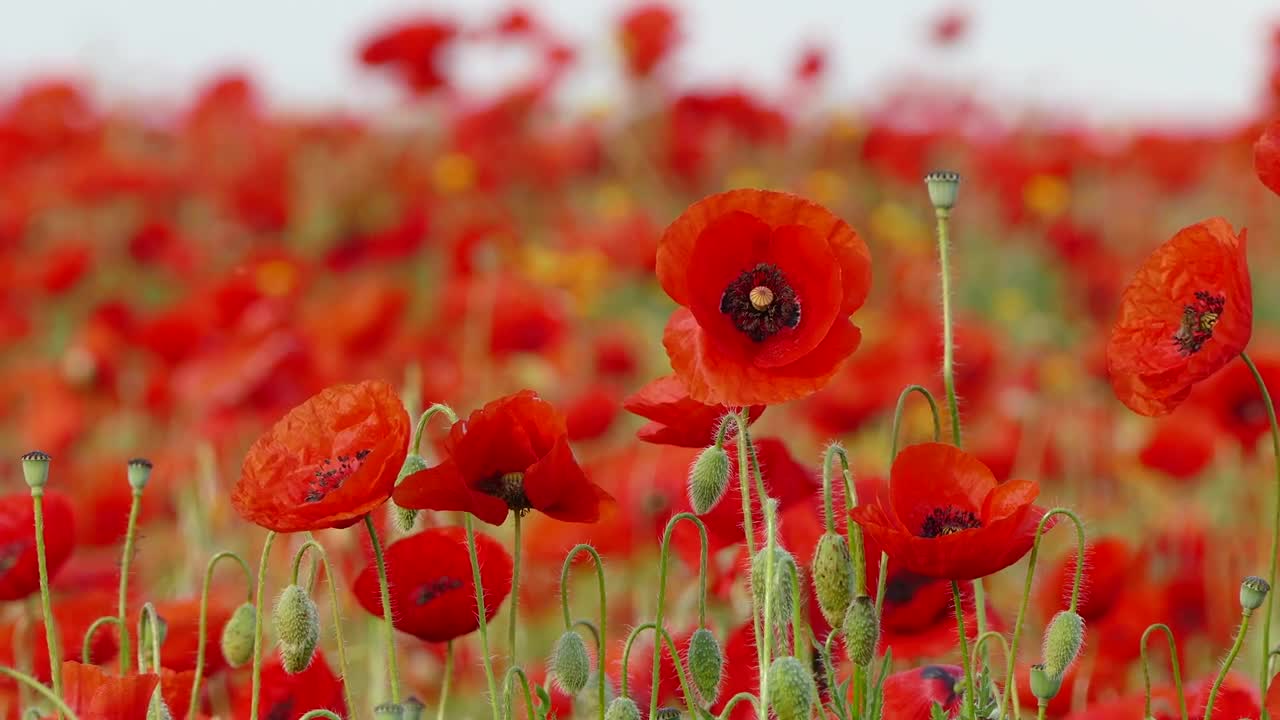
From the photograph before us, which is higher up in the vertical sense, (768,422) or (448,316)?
(448,316)

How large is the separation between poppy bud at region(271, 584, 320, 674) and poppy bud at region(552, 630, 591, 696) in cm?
24

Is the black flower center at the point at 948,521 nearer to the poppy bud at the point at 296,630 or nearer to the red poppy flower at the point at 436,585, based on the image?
the red poppy flower at the point at 436,585

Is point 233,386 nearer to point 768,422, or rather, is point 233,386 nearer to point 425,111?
point 768,422

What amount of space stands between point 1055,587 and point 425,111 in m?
6.42

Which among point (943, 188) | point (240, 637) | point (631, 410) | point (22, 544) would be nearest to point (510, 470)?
point (631, 410)

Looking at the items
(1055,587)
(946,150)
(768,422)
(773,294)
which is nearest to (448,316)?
(768,422)

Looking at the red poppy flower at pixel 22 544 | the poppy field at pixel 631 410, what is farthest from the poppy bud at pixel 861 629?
the red poppy flower at pixel 22 544

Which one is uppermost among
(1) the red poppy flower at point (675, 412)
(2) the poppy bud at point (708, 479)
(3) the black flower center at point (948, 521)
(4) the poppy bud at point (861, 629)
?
(1) the red poppy flower at point (675, 412)

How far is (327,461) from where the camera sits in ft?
5.32

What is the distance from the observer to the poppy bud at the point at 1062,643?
1506 mm

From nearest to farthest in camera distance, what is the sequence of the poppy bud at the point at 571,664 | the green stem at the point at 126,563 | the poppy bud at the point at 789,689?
the poppy bud at the point at 789,689 < the poppy bud at the point at 571,664 < the green stem at the point at 126,563

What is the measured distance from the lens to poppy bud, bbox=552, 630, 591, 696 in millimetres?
1553

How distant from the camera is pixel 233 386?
11.5 feet

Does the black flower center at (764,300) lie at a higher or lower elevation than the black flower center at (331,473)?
higher
